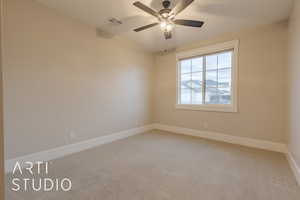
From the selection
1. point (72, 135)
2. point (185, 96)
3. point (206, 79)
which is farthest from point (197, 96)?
point (72, 135)

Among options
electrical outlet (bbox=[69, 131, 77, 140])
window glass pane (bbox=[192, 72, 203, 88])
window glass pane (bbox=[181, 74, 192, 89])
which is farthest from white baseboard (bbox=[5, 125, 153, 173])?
window glass pane (bbox=[192, 72, 203, 88])

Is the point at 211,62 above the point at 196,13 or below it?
below

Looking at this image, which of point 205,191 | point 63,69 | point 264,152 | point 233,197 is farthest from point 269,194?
point 63,69

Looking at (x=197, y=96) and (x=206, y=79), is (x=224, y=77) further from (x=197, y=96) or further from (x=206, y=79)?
(x=197, y=96)

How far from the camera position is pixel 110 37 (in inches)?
134

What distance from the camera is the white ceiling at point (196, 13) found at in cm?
235

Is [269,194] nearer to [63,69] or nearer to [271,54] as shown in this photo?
[271,54]

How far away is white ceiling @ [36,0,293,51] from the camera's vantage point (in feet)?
7.70

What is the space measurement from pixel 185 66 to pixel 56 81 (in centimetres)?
319

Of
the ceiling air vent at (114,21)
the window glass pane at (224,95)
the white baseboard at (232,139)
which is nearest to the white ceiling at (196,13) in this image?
the ceiling air vent at (114,21)

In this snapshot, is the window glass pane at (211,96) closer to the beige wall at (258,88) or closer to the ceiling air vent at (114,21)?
the beige wall at (258,88)

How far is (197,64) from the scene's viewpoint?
3984mm

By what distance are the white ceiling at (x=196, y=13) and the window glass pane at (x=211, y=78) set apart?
892 mm

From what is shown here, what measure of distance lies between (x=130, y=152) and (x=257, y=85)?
9.57ft
